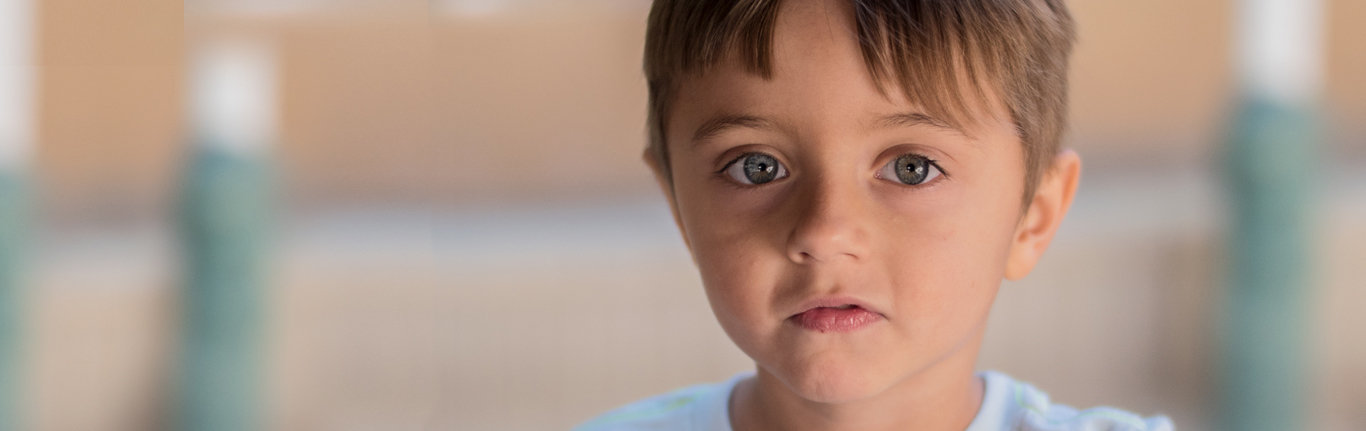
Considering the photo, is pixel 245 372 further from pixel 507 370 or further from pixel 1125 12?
pixel 1125 12

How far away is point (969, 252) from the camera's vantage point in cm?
77

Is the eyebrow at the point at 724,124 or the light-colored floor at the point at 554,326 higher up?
the eyebrow at the point at 724,124

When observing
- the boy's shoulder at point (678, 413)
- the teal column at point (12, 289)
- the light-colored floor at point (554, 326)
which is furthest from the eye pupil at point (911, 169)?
the teal column at point (12, 289)

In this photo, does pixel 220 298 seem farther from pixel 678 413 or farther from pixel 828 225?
pixel 828 225

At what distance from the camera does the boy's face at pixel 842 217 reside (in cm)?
73

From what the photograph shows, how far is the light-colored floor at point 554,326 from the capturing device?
2.98m

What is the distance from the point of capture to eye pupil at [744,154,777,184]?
2.57 feet

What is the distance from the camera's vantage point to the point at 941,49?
757 mm

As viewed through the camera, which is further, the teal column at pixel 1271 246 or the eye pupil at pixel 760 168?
the teal column at pixel 1271 246

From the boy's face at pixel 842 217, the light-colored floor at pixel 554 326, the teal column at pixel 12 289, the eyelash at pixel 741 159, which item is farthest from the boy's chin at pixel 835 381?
the teal column at pixel 12 289

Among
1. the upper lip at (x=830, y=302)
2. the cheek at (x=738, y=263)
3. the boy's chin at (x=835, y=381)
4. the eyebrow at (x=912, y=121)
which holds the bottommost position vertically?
the boy's chin at (x=835, y=381)

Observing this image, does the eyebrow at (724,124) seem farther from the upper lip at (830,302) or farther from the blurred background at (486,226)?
the blurred background at (486,226)

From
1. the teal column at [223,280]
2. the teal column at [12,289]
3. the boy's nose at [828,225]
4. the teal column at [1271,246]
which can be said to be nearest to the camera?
the boy's nose at [828,225]

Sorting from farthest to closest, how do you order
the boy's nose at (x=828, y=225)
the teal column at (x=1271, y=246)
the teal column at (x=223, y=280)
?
the teal column at (x=223, y=280), the teal column at (x=1271, y=246), the boy's nose at (x=828, y=225)
